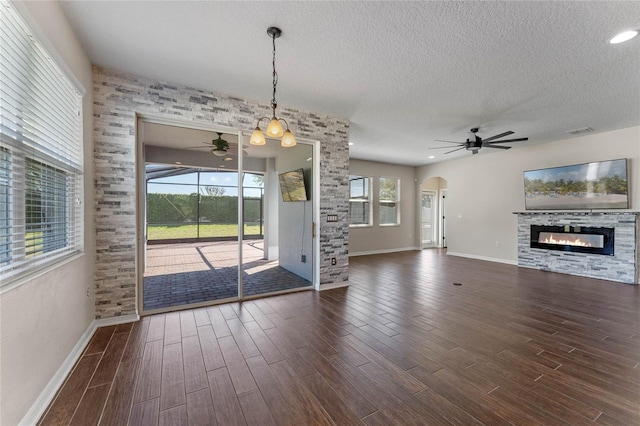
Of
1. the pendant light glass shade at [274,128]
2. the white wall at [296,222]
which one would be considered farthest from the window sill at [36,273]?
the white wall at [296,222]

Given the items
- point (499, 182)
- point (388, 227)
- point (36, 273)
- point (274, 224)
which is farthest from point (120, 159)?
point (499, 182)

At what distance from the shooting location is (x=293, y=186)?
4.79 m

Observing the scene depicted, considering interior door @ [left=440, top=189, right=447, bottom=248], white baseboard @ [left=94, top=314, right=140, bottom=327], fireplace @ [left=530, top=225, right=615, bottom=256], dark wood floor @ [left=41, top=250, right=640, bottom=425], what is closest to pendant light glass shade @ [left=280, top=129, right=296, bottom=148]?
dark wood floor @ [left=41, top=250, right=640, bottom=425]

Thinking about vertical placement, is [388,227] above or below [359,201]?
below

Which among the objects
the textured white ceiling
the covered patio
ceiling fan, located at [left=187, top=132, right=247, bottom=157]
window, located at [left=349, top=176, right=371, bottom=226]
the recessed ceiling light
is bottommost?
the covered patio

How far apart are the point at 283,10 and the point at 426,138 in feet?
14.9

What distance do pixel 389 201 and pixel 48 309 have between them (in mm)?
8211

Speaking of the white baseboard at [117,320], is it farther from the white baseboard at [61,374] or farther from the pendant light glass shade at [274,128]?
the pendant light glass shade at [274,128]

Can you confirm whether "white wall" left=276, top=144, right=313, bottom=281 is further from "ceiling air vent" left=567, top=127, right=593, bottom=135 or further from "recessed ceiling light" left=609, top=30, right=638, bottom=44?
"ceiling air vent" left=567, top=127, right=593, bottom=135

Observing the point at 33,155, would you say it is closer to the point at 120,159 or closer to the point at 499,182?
the point at 120,159

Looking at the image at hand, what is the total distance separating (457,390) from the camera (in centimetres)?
193

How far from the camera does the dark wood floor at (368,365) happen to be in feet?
5.65

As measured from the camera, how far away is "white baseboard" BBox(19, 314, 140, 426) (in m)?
1.64

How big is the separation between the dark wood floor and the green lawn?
3.37 ft
